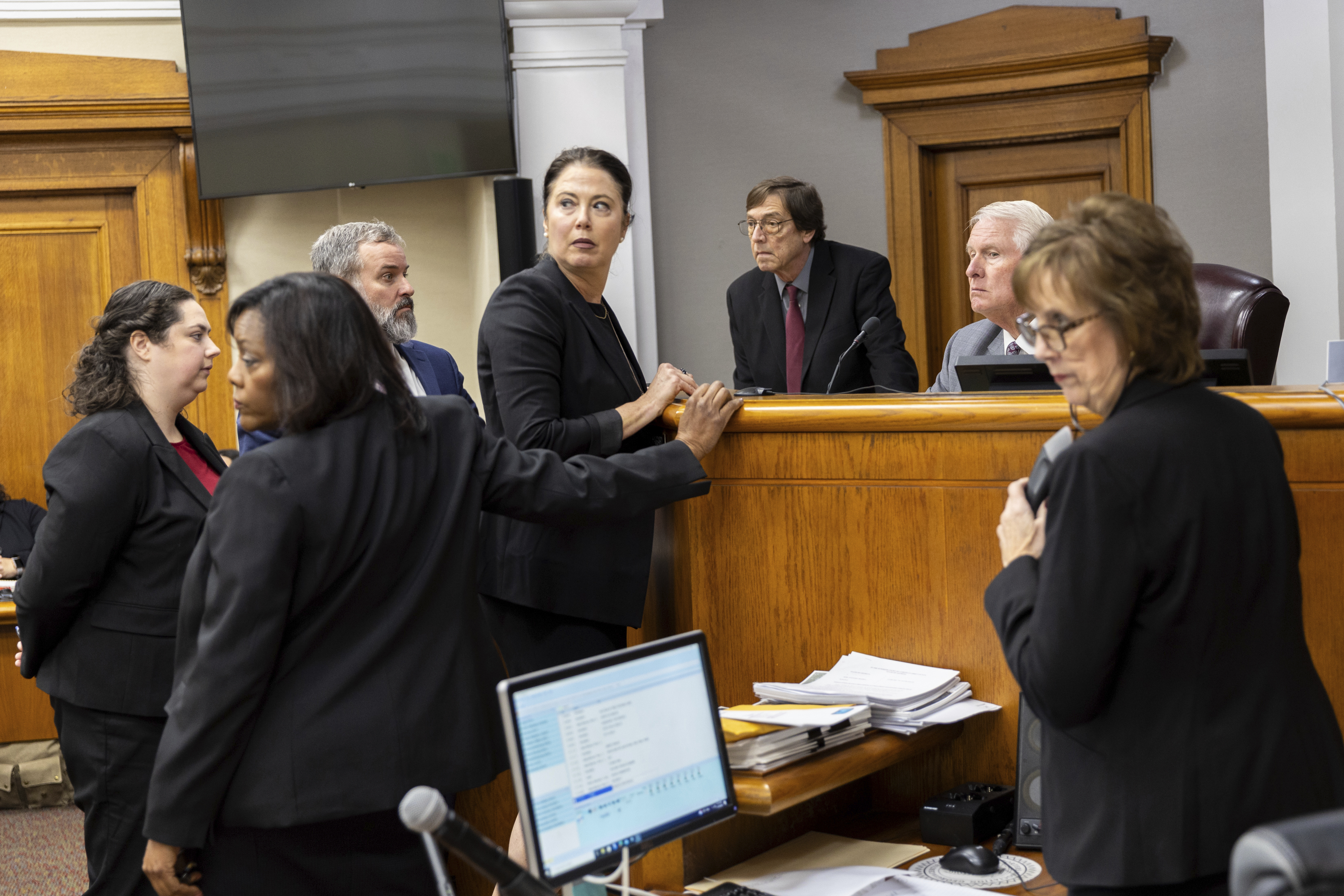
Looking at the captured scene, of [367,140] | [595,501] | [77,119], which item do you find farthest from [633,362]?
[77,119]

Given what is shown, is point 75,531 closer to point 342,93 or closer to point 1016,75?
point 342,93

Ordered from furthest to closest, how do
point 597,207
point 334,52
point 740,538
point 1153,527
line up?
point 334,52 < point 597,207 < point 740,538 < point 1153,527

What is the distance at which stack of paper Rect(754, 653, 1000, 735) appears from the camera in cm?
174

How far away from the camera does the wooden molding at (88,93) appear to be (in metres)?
4.27

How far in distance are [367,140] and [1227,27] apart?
3.08m

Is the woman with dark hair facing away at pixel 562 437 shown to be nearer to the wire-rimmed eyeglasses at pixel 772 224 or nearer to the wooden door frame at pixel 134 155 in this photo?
the wire-rimmed eyeglasses at pixel 772 224

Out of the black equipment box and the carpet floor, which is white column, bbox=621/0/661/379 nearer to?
the carpet floor

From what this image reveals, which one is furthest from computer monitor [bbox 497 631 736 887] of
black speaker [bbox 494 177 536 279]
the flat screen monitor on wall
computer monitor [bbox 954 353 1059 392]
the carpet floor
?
the flat screen monitor on wall

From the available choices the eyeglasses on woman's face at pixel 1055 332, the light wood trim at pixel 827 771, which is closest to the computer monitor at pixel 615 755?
the light wood trim at pixel 827 771

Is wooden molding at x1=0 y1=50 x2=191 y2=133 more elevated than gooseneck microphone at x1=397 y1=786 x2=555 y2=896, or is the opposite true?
wooden molding at x1=0 y1=50 x2=191 y2=133

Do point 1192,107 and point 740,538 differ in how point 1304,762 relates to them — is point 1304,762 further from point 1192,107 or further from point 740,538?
point 1192,107

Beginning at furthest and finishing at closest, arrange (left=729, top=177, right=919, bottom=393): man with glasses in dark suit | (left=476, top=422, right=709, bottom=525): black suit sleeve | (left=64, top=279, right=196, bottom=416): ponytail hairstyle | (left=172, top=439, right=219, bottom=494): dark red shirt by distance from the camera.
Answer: (left=729, top=177, right=919, bottom=393): man with glasses in dark suit < (left=172, top=439, right=219, bottom=494): dark red shirt < (left=64, top=279, right=196, bottom=416): ponytail hairstyle < (left=476, top=422, right=709, bottom=525): black suit sleeve

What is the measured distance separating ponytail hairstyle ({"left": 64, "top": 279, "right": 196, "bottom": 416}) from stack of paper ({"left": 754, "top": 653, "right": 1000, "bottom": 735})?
1.30 m

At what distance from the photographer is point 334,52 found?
165 inches
